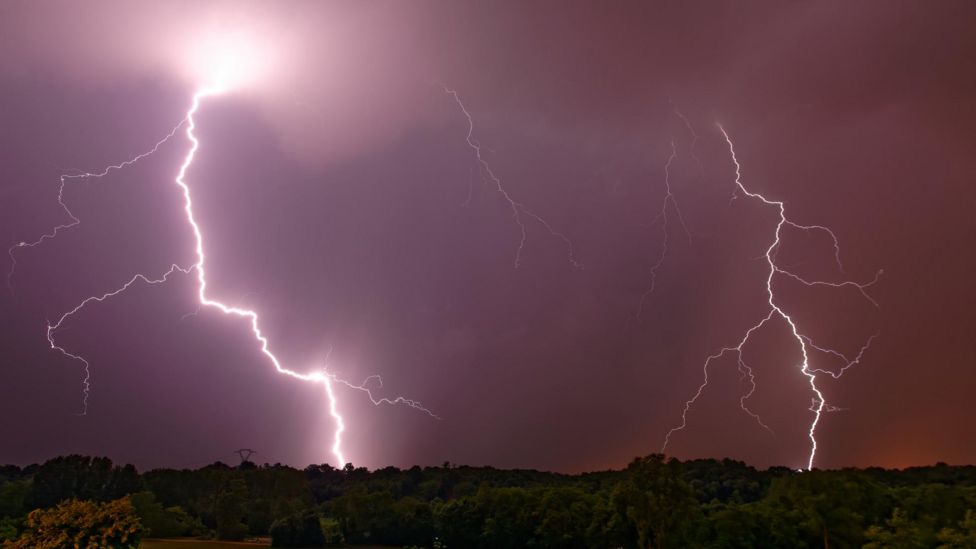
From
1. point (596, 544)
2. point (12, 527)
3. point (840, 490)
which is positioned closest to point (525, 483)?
point (596, 544)

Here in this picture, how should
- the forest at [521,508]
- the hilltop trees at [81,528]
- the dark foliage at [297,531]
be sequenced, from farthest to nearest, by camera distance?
1. the dark foliage at [297,531]
2. the forest at [521,508]
3. the hilltop trees at [81,528]

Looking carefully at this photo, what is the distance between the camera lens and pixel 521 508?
54125mm

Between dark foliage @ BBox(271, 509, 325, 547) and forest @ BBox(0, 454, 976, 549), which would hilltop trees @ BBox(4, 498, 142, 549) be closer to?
forest @ BBox(0, 454, 976, 549)

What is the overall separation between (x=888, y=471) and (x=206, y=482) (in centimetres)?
8141

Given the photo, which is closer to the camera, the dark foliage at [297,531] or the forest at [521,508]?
the forest at [521,508]

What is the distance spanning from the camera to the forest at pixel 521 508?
32.8 meters

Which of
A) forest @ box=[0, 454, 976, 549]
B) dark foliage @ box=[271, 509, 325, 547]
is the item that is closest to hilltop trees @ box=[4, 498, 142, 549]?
forest @ box=[0, 454, 976, 549]

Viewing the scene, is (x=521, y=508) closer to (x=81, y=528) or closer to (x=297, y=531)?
(x=297, y=531)

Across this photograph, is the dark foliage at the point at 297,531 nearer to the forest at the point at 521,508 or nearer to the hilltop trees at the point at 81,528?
the forest at the point at 521,508

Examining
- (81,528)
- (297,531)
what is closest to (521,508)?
(297,531)

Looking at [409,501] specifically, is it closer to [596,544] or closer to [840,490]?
[596,544]

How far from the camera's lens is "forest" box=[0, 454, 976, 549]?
32750 mm

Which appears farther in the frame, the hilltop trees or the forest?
the forest

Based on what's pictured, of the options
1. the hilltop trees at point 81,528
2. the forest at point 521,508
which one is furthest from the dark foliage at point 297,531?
the hilltop trees at point 81,528
